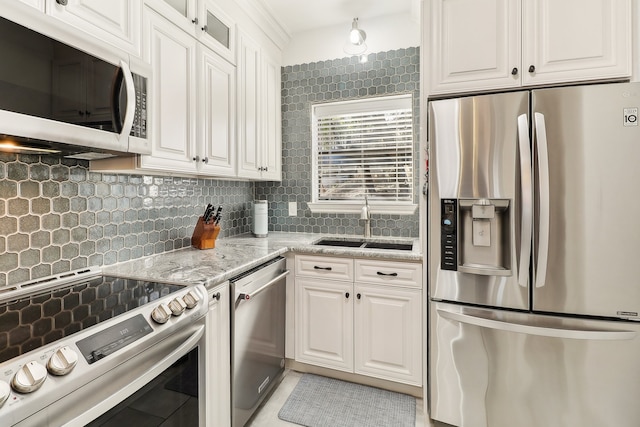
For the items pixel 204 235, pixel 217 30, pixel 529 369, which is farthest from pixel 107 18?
pixel 529 369

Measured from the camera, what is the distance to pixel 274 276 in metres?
2.04

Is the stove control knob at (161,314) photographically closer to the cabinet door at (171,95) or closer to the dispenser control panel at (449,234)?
the cabinet door at (171,95)

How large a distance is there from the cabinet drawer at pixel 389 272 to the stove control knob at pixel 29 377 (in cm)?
162

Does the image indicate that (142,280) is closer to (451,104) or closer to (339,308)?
(339,308)

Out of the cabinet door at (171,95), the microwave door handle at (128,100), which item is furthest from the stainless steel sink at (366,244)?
the microwave door handle at (128,100)

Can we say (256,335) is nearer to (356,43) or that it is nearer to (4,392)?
(4,392)

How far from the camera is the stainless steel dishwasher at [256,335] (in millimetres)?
1610

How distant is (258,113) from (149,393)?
79.0 inches

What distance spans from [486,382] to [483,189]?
3.28 ft

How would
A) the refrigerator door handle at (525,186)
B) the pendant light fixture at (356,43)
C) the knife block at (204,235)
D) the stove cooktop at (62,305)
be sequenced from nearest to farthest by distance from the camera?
1. the stove cooktop at (62,305)
2. the refrigerator door handle at (525,186)
3. the knife block at (204,235)
4. the pendant light fixture at (356,43)

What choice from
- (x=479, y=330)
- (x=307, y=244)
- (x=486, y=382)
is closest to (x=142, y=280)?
(x=307, y=244)

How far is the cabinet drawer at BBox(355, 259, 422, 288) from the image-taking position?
197 centimetres

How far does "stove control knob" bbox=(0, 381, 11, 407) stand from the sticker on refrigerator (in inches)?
91.1

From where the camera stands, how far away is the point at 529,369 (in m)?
1.56
